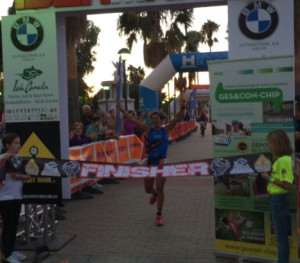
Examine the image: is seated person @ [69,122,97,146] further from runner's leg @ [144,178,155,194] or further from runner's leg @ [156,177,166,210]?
runner's leg @ [156,177,166,210]

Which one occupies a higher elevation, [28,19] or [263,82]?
[28,19]

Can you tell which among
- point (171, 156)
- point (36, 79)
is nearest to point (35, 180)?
point (36, 79)

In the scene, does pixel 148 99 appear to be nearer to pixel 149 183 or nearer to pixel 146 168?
pixel 149 183

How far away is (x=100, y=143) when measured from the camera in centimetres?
1068

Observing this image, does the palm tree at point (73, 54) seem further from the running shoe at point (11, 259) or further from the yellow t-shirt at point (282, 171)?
the yellow t-shirt at point (282, 171)

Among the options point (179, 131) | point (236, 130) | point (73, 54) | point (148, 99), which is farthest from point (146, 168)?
point (179, 131)

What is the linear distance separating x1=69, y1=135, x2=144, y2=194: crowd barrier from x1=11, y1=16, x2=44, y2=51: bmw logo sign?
2865mm

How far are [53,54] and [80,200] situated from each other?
3.73 meters

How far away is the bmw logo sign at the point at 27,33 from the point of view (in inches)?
255

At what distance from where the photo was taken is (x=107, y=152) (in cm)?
1127

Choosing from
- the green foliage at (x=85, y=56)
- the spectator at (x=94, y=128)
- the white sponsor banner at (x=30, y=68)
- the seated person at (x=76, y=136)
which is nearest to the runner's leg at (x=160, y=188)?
the white sponsor banner at (x=30, y=68)

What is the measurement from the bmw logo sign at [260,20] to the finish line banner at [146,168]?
1820mm

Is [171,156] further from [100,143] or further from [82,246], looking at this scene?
[82,246]

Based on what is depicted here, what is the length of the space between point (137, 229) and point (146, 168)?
6.17ft
